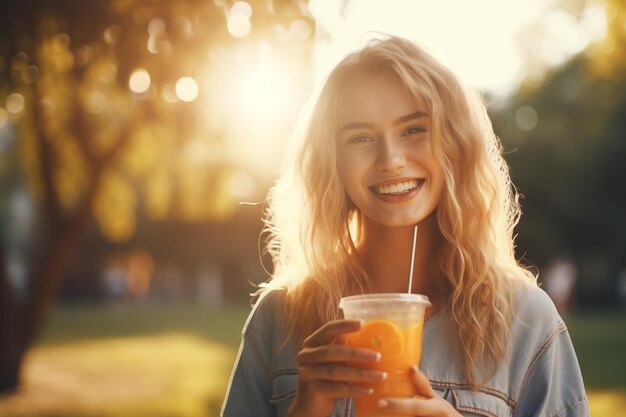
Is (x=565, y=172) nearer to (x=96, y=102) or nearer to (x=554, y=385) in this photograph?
(x=96, y=102)

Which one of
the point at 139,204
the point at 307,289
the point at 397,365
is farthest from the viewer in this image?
the point at 139,204

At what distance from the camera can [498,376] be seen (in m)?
2.49

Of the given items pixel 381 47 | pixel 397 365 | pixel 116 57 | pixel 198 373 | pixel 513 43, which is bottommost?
Result: pixel 198 373

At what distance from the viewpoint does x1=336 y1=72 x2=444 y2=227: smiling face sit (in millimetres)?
2527

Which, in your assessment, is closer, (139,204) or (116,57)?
(116,57)

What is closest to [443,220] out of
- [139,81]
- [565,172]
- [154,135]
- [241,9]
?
[241,9]

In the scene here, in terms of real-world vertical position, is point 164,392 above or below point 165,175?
below

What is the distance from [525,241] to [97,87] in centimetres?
2625

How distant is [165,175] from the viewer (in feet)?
49.6

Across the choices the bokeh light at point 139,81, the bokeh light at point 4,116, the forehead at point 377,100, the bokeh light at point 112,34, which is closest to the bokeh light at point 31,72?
the bokeh light at point 112,34

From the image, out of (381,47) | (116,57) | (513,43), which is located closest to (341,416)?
(381,47)

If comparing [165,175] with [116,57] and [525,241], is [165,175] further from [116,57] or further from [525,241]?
[525,241]

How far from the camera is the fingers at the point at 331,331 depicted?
2.05 m

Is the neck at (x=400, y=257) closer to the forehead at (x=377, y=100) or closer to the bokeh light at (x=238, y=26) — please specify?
the forehead at (x=377, y=100)
